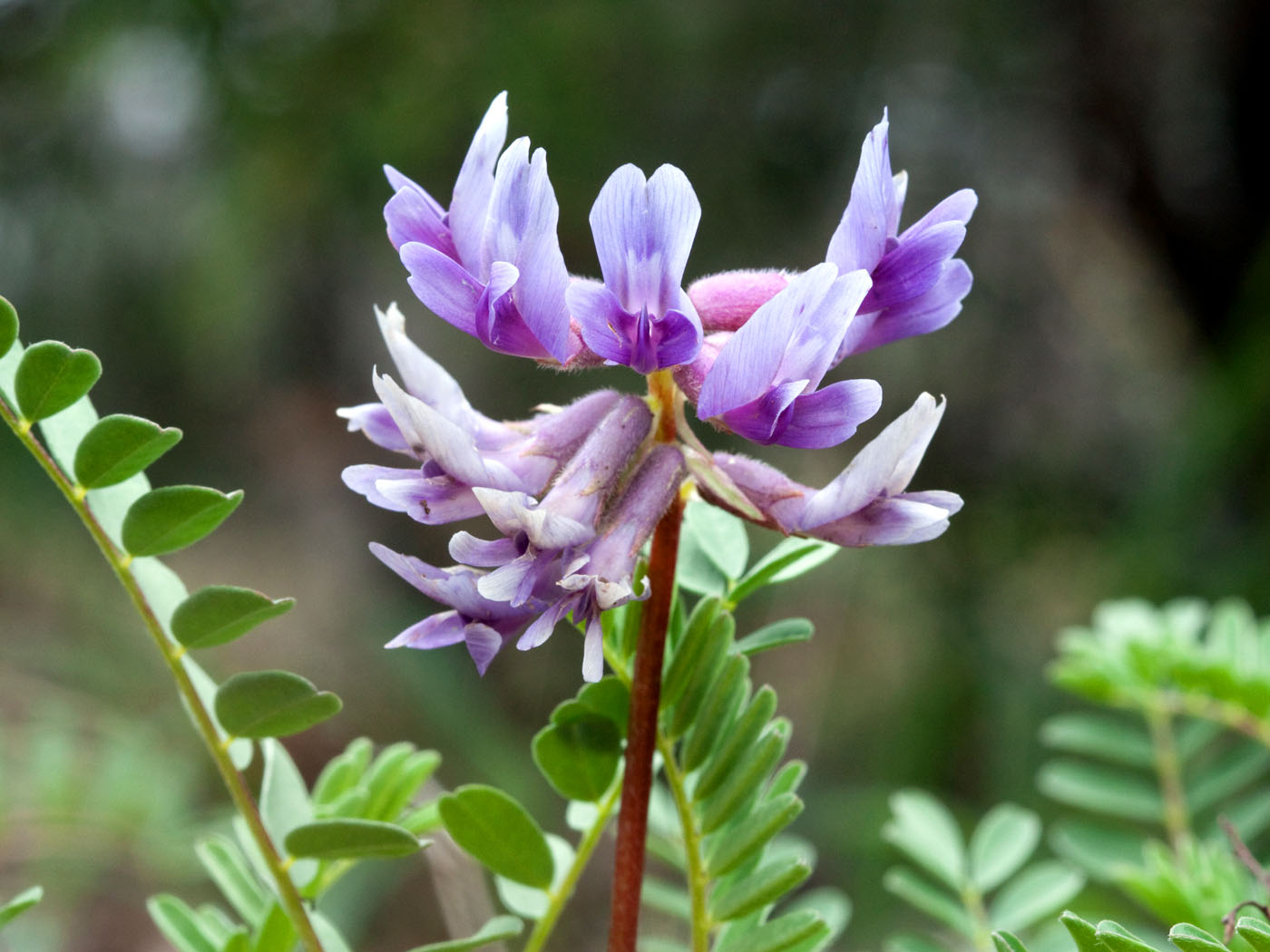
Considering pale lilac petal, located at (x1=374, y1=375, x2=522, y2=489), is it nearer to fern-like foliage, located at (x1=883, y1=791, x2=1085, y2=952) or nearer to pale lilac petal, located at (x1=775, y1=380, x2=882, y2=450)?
pale lilac petal, located at (x1=775, y1=380, x2=882, y2=450)

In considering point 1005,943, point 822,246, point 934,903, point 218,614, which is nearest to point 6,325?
point 218,614

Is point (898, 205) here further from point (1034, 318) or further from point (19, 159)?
point (19, 159)

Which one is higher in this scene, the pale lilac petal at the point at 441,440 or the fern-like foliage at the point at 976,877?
the pale lilac petal at the point at 441,440

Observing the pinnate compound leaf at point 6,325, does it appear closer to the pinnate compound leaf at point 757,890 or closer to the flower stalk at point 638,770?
the flower stalk at point 638,770

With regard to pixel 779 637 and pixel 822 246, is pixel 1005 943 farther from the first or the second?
pixel 822 246

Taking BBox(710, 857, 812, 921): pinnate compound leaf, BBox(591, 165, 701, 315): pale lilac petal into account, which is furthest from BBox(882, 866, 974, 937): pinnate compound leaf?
BBox(591, 165, 701, 315): pale lilac petal

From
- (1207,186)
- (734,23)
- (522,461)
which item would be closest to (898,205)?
(522,461)

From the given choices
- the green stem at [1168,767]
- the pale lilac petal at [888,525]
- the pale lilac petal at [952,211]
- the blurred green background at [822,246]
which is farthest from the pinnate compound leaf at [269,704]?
the blurred green background at [822,246]
